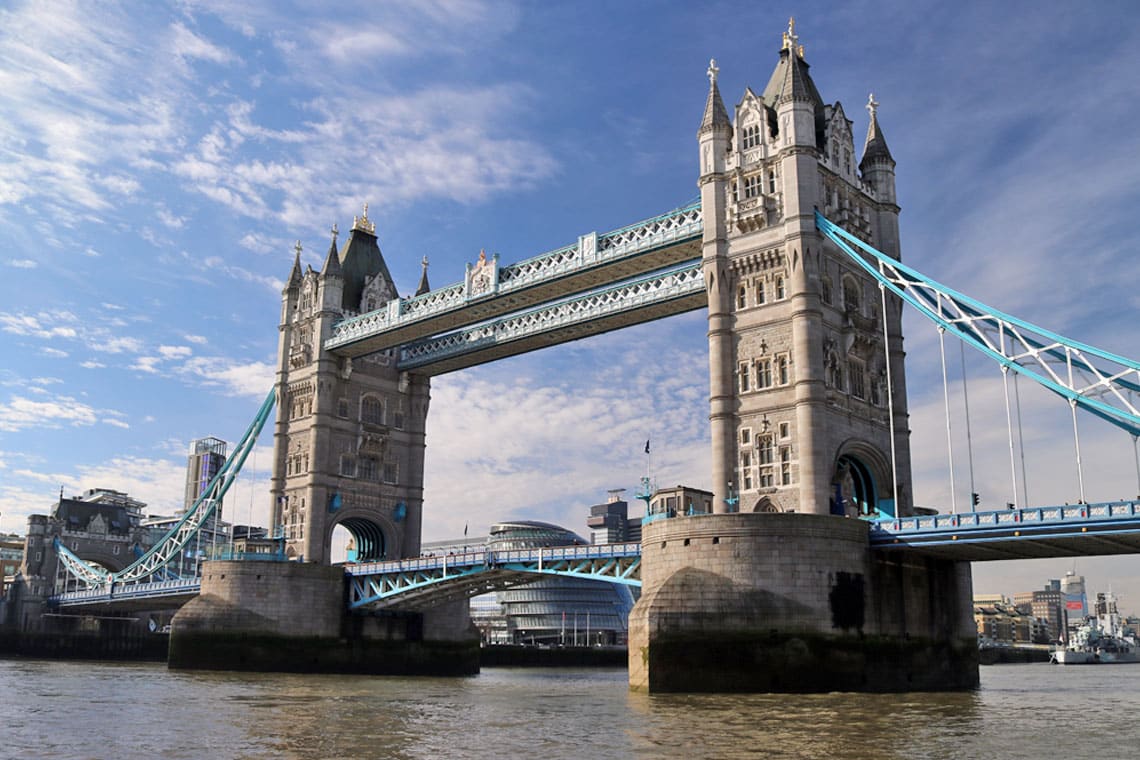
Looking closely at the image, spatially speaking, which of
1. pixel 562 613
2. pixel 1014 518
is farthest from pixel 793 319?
pixel 562 613

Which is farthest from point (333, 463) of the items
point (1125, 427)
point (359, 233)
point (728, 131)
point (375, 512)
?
point (1125, 427)

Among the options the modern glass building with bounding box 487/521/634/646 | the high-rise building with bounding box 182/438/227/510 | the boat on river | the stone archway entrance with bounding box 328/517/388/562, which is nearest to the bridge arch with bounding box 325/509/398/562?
the stone archway entrance with bounding box 328/517/388/562

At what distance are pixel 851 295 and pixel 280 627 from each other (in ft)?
123

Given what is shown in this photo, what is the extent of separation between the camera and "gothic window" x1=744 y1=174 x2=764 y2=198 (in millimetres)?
52409

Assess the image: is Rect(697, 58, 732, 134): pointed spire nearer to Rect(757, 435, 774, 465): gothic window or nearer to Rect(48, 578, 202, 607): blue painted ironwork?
Rect(757, 435, 774, 465): gothic window

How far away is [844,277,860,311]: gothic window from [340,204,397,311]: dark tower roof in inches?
1474

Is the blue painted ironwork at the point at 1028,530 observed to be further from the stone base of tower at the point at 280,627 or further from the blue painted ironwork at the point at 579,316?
the stone base of tower at the point at 280,627

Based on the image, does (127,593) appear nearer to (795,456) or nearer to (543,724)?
(795,456)

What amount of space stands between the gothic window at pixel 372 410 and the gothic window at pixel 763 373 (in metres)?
34.2

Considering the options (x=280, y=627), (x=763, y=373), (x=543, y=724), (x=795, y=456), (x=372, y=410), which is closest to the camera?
(x=543, y=724)

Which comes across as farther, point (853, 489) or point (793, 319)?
point (853, 489)

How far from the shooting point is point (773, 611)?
41562 mm

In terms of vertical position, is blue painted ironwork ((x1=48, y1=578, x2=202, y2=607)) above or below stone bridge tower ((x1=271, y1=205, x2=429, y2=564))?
below

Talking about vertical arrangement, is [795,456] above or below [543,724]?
above
